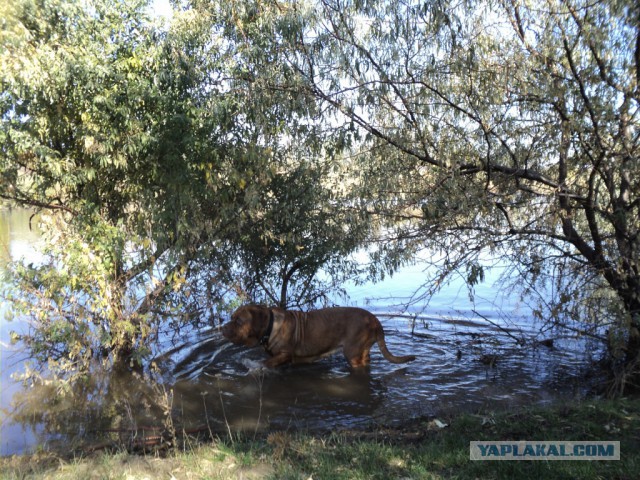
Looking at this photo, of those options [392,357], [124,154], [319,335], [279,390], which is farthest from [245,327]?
[124,154]

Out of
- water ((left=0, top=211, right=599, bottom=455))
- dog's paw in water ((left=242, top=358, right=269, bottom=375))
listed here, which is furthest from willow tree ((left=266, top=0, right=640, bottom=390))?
dog's paw in water ((left=242, top=358, right=269, bottom=375))

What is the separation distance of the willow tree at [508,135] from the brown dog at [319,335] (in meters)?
1.21

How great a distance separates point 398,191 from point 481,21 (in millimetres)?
2690

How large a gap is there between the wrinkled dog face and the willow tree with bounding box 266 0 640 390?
7.53 feet

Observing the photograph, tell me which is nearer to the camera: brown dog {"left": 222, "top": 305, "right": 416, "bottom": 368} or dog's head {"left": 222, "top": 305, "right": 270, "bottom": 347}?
dog's head {"left": 222, "top": 305, "right": 270, "bottom": 347}

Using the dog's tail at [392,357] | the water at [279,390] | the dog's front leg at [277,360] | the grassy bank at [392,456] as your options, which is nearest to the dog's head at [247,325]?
the dog's front leg at [277,360]

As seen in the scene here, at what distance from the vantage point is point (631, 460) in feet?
14.0

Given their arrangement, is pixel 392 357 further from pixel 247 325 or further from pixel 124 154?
pixel 124 154

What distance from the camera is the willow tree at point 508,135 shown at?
6766 mm

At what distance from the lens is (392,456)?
4723mm

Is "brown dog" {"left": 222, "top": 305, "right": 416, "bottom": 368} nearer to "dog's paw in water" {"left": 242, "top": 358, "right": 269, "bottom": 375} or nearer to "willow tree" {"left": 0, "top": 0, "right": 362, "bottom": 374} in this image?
"dog's paw in water" {"left": 242, "top": 358, "right": 269, "bottom": 375}

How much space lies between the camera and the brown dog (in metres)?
8.37

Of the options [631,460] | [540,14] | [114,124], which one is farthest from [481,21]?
[631,460]

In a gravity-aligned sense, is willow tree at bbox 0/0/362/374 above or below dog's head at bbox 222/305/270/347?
above
